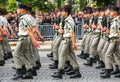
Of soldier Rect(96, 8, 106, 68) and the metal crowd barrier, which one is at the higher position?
soldier Rect(96, 8, 106, 68)

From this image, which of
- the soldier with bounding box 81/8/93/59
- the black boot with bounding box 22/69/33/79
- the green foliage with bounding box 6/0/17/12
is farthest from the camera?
the green foliage with bounding box 6/0/17/12

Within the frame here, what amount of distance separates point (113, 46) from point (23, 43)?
2506 mm

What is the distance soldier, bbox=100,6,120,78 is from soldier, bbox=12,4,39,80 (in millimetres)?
2107

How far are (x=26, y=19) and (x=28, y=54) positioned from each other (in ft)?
Result: 3.46

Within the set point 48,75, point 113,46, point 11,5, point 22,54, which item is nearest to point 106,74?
point 113,46

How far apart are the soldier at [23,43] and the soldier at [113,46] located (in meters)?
2.11

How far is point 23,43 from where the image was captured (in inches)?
498

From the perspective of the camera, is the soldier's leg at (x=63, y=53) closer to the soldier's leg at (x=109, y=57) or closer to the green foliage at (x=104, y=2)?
the soldier's leg at (x=109, y=57)

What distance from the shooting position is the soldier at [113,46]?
42.3 feet

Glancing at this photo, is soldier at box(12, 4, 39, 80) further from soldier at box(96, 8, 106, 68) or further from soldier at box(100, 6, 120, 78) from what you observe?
soldier at box(96, 8, 106, 68)

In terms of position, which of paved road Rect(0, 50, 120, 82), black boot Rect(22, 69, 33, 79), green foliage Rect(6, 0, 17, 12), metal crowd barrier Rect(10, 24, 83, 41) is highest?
green foliage Rect(6, 0, 17, 12)

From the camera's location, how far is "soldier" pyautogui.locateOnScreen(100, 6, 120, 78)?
12891 mm

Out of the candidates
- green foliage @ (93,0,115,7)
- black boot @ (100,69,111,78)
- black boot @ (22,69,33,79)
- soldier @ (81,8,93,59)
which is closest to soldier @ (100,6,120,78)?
black boot @ (100,69,111,78)

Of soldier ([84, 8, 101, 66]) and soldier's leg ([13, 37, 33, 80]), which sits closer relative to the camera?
soldier's leg ([13, 37, 33, 80])
